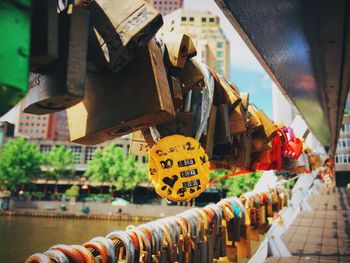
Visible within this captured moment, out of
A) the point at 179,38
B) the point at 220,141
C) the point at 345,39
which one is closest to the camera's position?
the point at 179,38

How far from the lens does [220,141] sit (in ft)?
4.21

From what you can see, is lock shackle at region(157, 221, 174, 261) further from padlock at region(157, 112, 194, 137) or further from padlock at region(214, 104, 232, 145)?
padlock at region(157, 112, 194, 137)

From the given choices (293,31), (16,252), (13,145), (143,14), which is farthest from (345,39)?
(13,145)

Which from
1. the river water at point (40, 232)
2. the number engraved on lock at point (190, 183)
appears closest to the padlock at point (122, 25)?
the number engraved on lock at point (190, 183)

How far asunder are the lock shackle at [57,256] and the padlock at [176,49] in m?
0.70

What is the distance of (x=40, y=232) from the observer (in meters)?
31.5

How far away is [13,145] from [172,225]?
4546 cm

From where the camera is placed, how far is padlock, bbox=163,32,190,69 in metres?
0.91

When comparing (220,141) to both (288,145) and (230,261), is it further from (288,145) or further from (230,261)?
(288,145)

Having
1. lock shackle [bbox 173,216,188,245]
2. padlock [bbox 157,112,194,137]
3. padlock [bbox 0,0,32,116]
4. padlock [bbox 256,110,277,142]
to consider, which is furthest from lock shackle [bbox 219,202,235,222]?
padlock [bbox 0,0,32,116]

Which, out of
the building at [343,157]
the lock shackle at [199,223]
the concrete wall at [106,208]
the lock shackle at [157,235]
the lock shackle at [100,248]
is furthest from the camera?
the building at [343,157]

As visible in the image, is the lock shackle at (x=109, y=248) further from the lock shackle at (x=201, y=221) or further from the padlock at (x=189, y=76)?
the lock shackle at (x=201, y=221)

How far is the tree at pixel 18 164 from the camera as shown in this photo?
40625 mm

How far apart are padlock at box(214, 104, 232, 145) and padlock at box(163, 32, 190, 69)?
1.29ft
